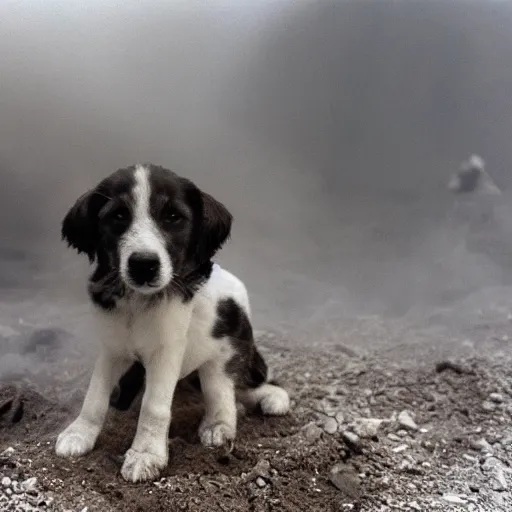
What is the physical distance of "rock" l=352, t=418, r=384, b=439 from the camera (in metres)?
1.76

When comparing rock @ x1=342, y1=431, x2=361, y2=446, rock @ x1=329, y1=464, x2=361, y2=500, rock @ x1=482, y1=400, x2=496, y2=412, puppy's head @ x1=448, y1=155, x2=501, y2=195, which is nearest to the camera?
Result: rock @ x1=329, y1=464, x2=361, y2=500

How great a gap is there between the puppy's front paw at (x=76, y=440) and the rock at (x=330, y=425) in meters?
0.62

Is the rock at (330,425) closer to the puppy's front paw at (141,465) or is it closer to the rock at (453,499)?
the rock at (453,499)

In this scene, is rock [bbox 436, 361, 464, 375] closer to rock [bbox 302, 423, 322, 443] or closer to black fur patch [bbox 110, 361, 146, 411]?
rock [bbox 302, 423, 322, 443]

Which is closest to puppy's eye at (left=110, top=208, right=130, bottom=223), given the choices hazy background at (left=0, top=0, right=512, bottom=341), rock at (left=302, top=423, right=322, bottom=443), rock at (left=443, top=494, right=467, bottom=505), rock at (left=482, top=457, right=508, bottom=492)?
hazy background at (left=0, top=0, right=512, bottom=341)

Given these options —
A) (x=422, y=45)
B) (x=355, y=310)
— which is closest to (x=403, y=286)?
(x=355, y=310)

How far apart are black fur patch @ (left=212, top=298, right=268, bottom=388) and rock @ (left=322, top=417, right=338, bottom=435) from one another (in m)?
0.24

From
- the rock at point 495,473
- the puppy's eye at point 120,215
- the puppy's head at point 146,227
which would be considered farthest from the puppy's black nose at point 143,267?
the rock at point 495,473

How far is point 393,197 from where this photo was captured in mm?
2213

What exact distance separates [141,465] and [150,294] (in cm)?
39

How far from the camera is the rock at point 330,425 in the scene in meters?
1.76

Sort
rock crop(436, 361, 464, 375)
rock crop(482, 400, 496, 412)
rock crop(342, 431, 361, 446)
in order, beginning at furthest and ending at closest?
1. rock crop(436, 361, 464, 375)
2. rock crop(482, 400, 496, 412)
3. rock crop(342, 431, 361, 446)

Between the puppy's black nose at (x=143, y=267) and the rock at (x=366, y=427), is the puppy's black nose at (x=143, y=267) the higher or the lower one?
the higher one

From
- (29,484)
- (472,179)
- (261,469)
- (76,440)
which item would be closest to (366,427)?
(261,469)
